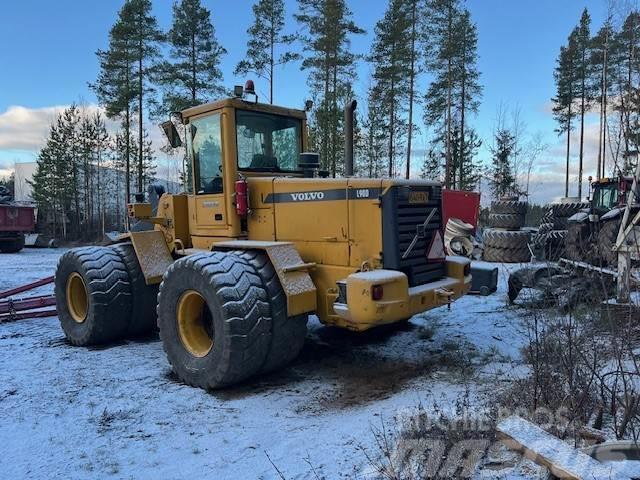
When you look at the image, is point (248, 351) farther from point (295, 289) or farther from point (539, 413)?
point (539, 413)

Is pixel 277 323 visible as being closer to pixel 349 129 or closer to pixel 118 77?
pixel 349 129

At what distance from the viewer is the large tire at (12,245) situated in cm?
2273

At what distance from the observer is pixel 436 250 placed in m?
5.46

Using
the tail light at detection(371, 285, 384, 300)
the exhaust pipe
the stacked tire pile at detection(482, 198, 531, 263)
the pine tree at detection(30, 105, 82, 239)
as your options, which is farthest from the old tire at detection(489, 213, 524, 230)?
the pine tree at detection(30, 105, 82, 239)

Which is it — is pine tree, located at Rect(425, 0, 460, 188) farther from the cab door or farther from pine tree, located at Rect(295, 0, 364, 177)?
the cab door

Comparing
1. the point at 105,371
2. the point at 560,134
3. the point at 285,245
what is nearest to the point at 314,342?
the point at 285,245

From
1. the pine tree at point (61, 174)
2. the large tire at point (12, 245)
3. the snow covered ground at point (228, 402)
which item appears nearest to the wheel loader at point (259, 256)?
the snow covered ground at point (228, 402)

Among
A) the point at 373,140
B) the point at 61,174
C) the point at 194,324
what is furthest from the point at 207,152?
the point at 61,174

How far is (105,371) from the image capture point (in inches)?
219

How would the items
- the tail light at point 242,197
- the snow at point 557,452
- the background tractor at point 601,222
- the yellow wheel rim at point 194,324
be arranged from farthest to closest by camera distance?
the background tractor at point 601,222
the tail light at point 242,197
the yellow wheel rim at point 194,324
the snow at point 557,452

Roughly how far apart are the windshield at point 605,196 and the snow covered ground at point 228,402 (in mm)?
6796

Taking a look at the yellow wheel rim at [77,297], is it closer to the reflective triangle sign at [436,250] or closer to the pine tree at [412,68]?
the reflective triangle sign at [436,250]

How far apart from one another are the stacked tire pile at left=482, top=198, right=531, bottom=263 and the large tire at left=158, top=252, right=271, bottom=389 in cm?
1029

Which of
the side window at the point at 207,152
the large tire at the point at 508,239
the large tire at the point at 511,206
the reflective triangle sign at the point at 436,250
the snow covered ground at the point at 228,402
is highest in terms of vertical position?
the side window at the point at 207,152
